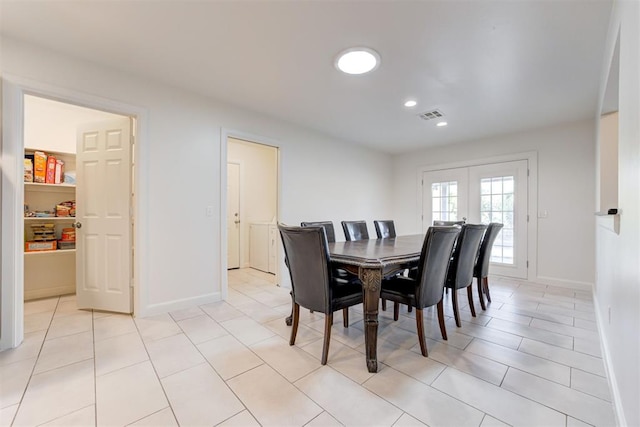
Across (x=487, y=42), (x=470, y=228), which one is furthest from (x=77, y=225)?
(x=487, y=42)

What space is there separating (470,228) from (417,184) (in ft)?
10.6

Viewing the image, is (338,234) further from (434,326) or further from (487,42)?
(487,42)

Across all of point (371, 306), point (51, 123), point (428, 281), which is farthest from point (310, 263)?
point (51, 123)

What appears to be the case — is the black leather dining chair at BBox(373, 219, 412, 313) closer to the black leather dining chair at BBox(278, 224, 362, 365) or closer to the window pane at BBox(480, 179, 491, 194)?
the black leather dining chair at BBox(278, 224, 362, 365)

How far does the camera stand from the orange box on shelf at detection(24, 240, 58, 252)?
119 inches

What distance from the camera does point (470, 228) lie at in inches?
90.5

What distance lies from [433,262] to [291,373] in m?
1.22

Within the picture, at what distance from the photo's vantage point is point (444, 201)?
4.97 meters

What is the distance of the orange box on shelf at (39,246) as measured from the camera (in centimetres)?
301

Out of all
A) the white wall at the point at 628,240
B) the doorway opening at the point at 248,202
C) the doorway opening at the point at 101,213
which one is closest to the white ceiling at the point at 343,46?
the white wall at the point at 628,240

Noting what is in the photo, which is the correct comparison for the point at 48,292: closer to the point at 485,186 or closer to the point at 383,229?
the point at 383,229

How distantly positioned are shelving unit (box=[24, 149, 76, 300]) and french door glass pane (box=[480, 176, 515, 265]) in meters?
5.92

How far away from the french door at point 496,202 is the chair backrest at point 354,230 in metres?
2.29

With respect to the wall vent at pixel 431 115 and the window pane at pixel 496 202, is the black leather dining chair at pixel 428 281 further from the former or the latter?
the window pane at pixel 496 202
